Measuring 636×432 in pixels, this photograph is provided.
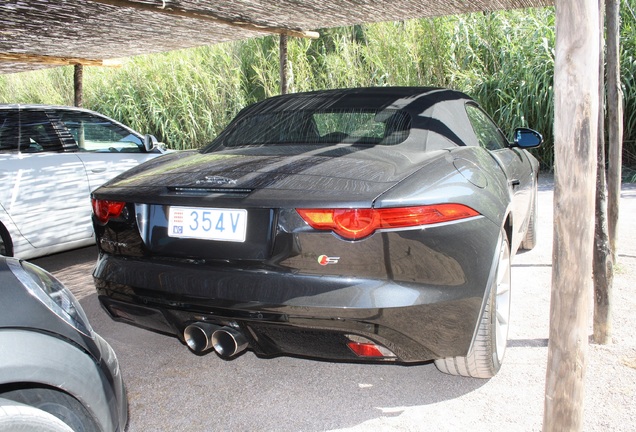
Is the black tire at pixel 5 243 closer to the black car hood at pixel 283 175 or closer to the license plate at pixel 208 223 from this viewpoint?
the black car hood at pixel 283 175

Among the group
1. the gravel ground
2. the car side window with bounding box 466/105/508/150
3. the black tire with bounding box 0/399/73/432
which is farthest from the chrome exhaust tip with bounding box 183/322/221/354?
the car side window with bounding box 466/105/508/150

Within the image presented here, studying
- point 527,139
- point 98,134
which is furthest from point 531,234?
point 98,134

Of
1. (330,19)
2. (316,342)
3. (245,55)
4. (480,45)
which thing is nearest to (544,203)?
(330,19)

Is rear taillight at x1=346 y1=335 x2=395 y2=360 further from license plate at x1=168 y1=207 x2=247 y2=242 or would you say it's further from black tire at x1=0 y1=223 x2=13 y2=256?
black tire at x1=0 y1=223 x2=13 y2=256

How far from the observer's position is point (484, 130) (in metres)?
3.92

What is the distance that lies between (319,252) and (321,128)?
116 centimetres

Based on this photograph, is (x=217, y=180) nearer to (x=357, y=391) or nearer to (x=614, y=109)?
(x=357, y=391)

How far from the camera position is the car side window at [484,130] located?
12.1 feet

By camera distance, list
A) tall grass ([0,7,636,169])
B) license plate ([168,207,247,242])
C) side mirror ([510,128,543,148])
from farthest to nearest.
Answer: tall grass ([0,7,636,169]) < side mirror ([510,128,543,148]) < license plate ([168,207,247,242])

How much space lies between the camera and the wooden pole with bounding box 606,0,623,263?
370cm

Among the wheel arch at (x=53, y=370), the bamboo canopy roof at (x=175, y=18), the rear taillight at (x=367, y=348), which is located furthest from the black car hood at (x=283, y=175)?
the bamboo canopy roof at (x=175, y=18)

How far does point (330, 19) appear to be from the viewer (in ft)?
20.4

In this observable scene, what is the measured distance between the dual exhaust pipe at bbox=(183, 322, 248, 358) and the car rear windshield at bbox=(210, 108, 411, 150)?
1157 mm

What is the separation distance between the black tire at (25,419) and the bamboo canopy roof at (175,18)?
372 centimetres
